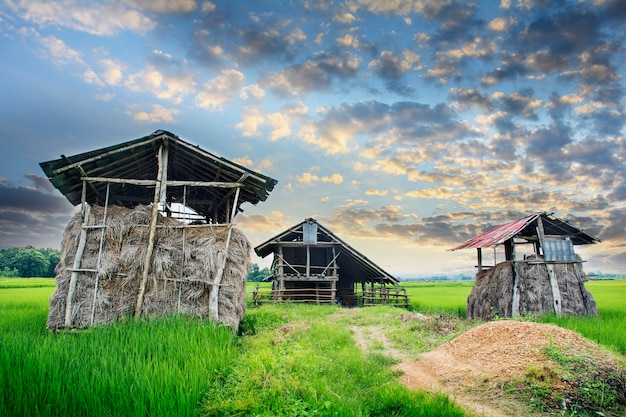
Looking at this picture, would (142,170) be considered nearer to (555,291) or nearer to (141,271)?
(141,271)

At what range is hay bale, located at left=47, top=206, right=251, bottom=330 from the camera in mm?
9264

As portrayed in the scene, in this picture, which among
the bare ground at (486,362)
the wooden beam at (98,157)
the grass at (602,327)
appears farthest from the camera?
the wooden beam at (98,157)

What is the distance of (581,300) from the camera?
14125 mm

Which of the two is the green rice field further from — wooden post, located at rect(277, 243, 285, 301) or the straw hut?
wooden post, located at rect(277, 243, 285, 301)

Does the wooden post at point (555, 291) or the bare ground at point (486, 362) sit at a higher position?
the wooden post at point (555, 291)

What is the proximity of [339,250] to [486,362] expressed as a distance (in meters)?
14.5

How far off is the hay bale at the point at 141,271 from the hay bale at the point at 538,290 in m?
11.1

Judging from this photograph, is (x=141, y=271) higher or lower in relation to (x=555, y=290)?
higher

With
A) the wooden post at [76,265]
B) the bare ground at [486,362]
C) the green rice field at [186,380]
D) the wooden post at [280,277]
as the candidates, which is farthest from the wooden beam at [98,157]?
the wooden post at [280,277]

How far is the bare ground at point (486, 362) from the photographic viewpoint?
559 centimetres

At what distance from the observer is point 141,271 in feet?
31.5

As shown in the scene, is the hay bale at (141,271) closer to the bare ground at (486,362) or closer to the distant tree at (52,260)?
the bare ground at (486,362)

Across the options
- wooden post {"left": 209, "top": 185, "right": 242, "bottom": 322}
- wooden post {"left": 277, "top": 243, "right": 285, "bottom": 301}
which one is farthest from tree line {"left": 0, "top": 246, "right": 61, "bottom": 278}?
wooden post {"left": 209, "top": 185, "right": 242, "bottom": 322}

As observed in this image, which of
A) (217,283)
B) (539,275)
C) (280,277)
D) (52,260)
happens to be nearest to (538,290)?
(539,275)
